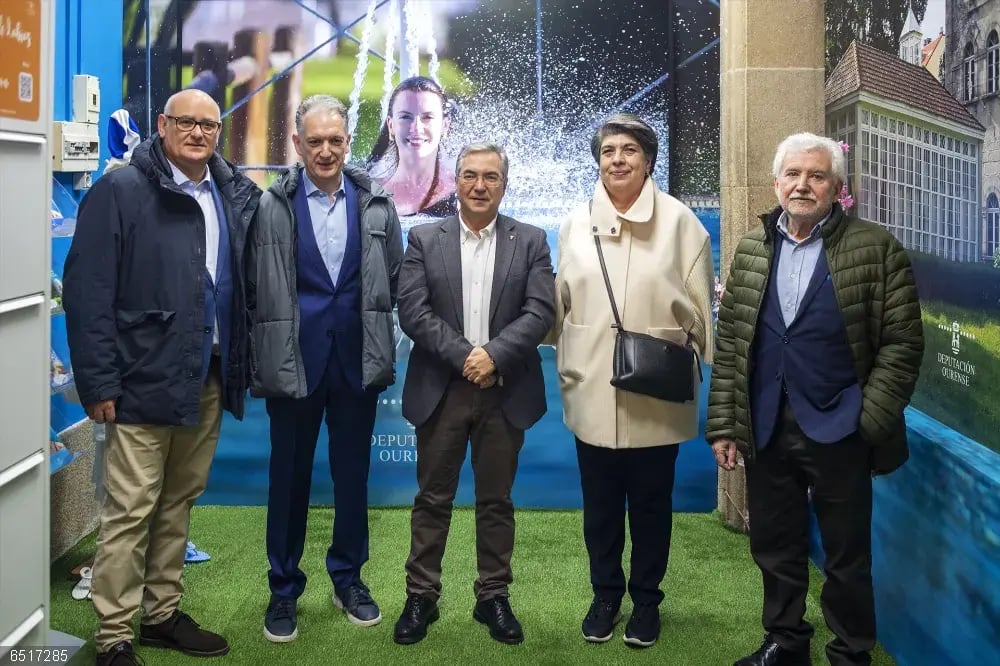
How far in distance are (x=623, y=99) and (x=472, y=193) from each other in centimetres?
186

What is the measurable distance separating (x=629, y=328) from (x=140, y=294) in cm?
147

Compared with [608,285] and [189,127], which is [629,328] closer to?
[608,285]

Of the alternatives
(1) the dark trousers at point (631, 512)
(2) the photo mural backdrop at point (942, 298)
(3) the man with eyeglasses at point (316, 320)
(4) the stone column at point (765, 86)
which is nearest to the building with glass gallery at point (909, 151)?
(2) the photo mural backdrop at point (942, 298)

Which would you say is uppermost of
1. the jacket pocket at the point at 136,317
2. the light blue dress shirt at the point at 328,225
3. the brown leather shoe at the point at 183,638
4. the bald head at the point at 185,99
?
the bald head at the point at 185,99

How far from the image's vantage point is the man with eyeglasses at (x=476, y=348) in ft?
10.7

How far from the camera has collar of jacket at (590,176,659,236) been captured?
10.6 feet

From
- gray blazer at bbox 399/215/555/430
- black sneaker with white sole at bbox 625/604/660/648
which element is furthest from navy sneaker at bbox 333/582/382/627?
black sneaker with white sole at bbox 625/604/660/648

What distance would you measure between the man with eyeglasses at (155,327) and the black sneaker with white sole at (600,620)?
46.6 inches

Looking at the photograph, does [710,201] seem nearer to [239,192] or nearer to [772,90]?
[772,90]

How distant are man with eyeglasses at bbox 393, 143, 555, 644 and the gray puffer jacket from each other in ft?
0.29

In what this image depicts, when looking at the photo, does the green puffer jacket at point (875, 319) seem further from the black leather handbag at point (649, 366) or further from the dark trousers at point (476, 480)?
the dark trousers at point (476, 480)

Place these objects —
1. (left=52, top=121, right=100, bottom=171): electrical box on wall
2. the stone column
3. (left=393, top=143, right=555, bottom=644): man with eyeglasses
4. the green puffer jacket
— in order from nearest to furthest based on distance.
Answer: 1. the green puffer jacket
2. (left=393, top=143, right=555, bottom=644): man with eyeglasses
3. (left=52, top=121, right=100, bottom=171): electrical box on wall
4. the stone column

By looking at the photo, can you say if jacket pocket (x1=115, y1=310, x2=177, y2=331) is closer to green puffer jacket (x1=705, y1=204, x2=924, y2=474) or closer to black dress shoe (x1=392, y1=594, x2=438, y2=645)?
black dress shoe (x1=392, y1=594, x2=438, y2=645)

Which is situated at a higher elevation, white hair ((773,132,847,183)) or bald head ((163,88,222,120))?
bald head ((163,88,222,120))
